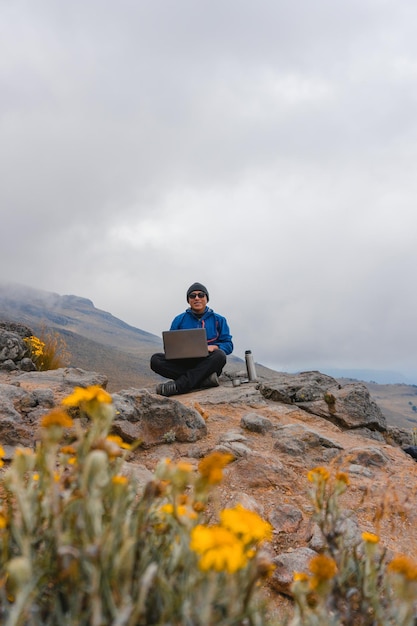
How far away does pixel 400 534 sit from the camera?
3.44 m

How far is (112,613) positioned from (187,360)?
709cm

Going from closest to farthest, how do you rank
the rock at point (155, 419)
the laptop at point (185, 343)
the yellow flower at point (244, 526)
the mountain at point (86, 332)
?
the yellow flower at point (244, 526), the rock at point (155, 419), the laptop at point (185, 343), the mountain at point (86, 332)

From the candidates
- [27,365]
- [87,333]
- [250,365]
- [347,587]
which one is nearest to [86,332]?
[87,333]

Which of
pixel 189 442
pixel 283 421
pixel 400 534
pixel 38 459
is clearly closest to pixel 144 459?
pixel 189 442

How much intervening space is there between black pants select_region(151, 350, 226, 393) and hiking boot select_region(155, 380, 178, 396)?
10 centimetres

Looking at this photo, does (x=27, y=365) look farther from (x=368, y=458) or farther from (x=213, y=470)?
(x=213, y=470)

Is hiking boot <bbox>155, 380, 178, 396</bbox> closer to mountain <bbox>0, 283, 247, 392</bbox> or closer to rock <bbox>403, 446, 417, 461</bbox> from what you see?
rock <bbox>403, 446, 417, 461</bbox>

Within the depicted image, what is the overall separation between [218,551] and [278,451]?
3984mm

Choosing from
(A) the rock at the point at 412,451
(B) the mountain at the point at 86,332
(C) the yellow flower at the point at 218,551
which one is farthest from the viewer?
(B) the mountain at the point at 86,332

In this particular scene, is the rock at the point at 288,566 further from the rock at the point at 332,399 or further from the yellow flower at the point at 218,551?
the rock at the point at 332,399

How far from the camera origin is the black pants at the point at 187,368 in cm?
797

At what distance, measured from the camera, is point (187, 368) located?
323 inches

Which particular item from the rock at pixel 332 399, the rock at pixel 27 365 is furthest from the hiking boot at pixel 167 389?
the rock at pixel 27 365

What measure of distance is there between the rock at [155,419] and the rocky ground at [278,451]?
0.5 inches
